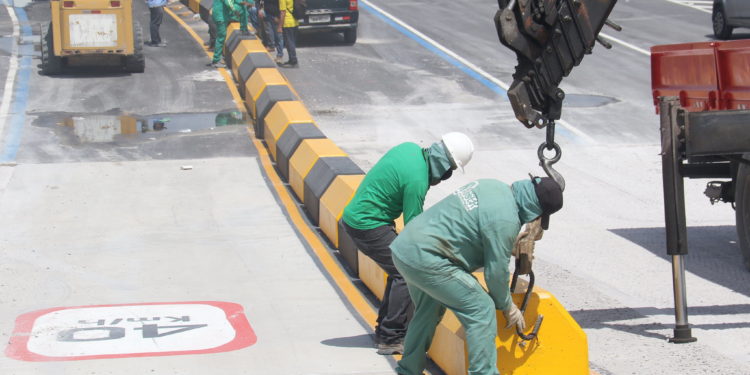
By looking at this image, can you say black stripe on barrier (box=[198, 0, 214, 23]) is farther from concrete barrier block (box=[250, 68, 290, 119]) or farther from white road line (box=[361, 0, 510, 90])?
concrete barrier block (box=[250, 68, 290, 119])

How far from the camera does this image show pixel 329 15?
2500 centimetres

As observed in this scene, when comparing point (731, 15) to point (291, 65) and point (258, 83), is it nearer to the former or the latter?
point (291, 65)

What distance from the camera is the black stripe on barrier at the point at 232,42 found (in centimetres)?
2173

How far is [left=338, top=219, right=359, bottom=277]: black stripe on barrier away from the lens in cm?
1045

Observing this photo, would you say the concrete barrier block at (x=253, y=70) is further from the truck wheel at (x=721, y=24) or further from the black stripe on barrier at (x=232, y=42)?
the truck wheel at (x=721, y=24)

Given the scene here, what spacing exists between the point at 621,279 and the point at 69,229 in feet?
19.4

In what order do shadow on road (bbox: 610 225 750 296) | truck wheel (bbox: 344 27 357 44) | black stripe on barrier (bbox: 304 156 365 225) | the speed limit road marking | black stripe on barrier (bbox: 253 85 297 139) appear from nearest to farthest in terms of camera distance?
the speed limit road marking, shadow on road (bbox: 610 225 750 296), black stripe on barrier (bbox: 304 156 365 225), black stripe on barrier (bbox: 253 85 297 139), truck wheel (bbox: 344 27 357 44)

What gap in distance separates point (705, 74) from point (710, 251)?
2052 millimetres

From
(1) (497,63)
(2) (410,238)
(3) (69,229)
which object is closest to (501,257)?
(2) (410,238)

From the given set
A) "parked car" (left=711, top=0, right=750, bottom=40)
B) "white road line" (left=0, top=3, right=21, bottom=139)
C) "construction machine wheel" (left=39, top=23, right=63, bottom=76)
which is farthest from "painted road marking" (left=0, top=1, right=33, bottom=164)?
"parked car" (left=711, top=0, right=750, bottom=40)

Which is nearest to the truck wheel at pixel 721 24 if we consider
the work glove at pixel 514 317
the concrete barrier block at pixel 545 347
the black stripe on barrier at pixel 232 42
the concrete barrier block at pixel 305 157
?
the black stripe on barrier at pixel 232 42

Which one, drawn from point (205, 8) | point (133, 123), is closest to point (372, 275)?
point (133, 123)

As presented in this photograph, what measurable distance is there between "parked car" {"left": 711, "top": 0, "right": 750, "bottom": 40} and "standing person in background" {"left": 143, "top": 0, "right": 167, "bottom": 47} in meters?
13.1

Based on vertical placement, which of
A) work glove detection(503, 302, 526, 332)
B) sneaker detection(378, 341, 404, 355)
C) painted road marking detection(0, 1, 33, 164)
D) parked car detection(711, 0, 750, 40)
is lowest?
painted road marking detection(0, 1, 33, 164)
